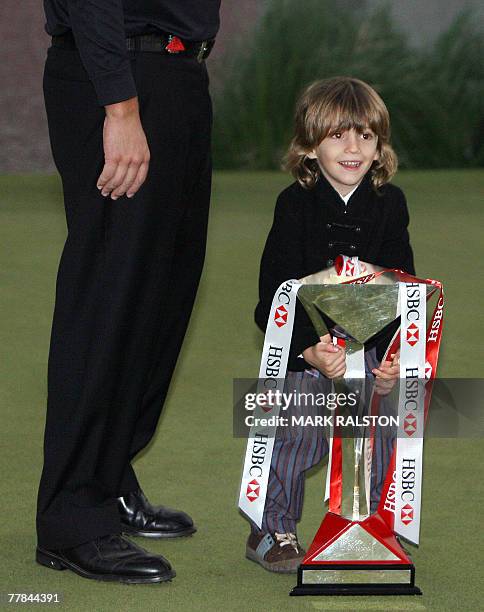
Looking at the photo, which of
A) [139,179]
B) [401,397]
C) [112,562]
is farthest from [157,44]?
[112,562]

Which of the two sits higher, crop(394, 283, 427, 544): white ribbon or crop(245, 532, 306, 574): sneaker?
crop(394, 283, 427, 544): white ribbon

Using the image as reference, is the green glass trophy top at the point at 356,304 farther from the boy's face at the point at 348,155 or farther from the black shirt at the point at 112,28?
the black shirt at the point at 112,28

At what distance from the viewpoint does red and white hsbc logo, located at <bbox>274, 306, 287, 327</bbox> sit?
237 centimetres

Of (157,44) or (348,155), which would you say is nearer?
(157,44)

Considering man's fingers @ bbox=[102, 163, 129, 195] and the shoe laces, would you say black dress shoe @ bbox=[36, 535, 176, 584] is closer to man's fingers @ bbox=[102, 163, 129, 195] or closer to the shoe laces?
the shoe laces

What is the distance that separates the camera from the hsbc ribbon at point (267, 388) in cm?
237

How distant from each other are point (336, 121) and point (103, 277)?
1.78 feet

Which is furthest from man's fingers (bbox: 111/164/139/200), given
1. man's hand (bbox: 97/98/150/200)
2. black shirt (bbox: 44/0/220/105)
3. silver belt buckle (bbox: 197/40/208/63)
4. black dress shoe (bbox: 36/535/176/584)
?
black dress shoe (bbox: 36/535/176/584)

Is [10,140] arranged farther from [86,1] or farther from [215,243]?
[86,1]

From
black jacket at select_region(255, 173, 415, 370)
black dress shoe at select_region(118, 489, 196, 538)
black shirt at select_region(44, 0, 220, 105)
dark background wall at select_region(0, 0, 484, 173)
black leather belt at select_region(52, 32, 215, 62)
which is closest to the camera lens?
black shirt at select_region(44, 0, 220, 105)

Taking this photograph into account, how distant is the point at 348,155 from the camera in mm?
2541

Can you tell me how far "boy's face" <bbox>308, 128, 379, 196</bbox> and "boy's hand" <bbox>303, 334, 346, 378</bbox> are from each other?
0.33 metres

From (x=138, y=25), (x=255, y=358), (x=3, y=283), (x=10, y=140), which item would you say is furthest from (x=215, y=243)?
(x=138, y=25)

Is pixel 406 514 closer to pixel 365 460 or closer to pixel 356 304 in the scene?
pixel 365 460
